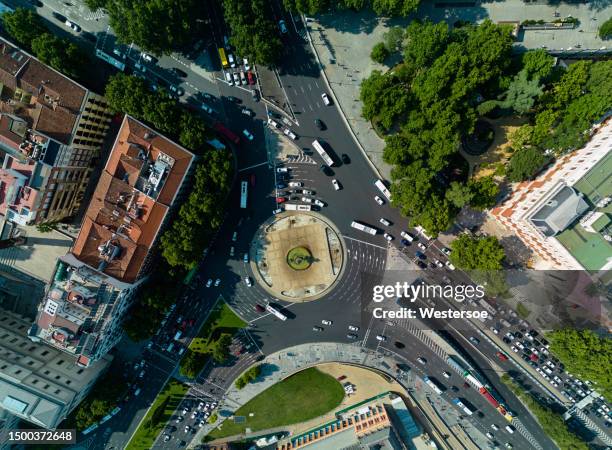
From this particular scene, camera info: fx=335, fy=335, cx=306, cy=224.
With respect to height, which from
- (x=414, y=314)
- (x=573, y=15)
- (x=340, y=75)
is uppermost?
(x=340, y=75)

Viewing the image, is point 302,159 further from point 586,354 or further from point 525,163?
point 586,354

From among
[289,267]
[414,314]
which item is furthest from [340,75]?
[414,314]

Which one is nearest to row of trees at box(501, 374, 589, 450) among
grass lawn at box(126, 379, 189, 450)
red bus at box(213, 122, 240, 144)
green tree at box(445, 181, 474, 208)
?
green tree at box(445, 181, 474, 208)

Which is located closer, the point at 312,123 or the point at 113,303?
the point at 113,303

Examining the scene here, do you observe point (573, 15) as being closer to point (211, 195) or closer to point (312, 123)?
point (312, 123)

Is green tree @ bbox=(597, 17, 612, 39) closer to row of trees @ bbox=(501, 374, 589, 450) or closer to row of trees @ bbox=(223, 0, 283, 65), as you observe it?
row of trees @ bbox=(223, 0, 283, 65)

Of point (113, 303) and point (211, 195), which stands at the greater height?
point (211, 195)

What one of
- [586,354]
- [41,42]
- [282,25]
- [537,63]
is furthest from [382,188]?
[41,42]
